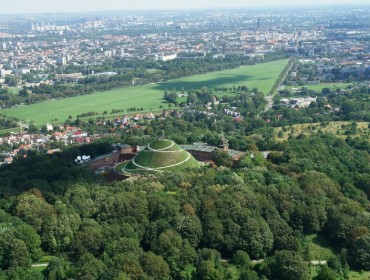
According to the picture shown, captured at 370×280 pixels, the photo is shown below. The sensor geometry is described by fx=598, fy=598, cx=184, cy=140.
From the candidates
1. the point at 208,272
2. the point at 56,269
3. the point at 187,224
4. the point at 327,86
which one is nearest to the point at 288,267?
the point at 208,272

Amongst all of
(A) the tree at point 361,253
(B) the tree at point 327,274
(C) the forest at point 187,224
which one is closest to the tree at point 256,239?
(C) the forest at point 187,224

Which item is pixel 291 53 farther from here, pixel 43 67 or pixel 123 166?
pixel 123 166

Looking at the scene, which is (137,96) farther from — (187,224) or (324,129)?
(187,224)

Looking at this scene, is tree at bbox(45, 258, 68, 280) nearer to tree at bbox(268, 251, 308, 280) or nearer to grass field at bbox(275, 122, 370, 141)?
tree at bbox(268, 251, 308, 280)

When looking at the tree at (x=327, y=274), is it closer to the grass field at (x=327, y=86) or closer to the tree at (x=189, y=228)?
the tree at (x=189, y=228)

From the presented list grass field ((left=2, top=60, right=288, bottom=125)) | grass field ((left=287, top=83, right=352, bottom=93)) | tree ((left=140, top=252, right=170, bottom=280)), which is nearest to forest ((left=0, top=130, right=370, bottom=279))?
tree ((left=140, top=252, right=170, bottom=280))

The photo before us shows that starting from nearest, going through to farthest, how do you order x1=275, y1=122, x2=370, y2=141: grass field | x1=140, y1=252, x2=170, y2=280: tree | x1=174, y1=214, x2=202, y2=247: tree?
x1=140, y1=252, x2=170, y2=280: tree < x1=174, y1=214, x2=202, y2=247: tree < x1=275, y1=122, x2=370, y2=141: grass field
